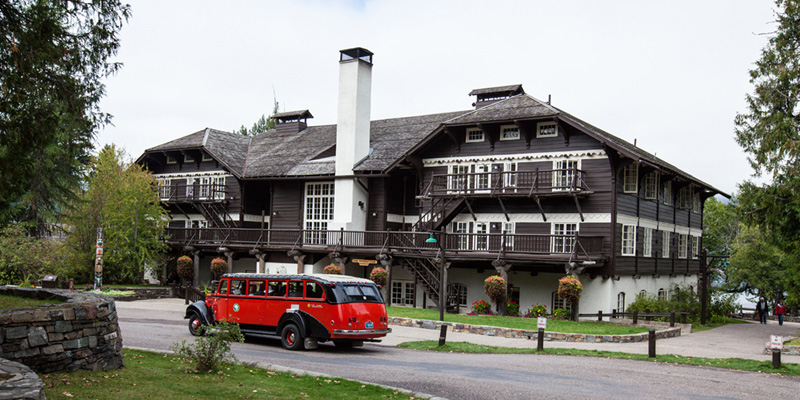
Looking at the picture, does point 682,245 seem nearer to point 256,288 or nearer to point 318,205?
point 318,205

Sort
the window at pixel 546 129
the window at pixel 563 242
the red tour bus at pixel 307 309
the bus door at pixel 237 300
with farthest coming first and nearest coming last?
1. the window at pixel 546 129
2. the window at pixel 563 242
3. the bus door at pixel 237 300
4. the red tour bus at pixel 307 309

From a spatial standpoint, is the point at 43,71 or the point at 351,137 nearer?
the point at 43,71

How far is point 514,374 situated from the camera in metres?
15.5

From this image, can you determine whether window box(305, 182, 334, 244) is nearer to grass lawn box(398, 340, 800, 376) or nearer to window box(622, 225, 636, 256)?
window box(622, 225, 636, 256)

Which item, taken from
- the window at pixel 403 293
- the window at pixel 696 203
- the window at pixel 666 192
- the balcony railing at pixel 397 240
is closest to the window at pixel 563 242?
the balcony railing at pixel 397 240

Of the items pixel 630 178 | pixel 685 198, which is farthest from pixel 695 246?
pixel 630 178

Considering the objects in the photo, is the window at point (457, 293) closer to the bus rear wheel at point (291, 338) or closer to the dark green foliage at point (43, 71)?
the bus rear wheel at point (291, 338)

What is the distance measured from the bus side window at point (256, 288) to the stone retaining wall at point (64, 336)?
25.2ft

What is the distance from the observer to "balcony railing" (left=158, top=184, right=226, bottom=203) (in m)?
45.2

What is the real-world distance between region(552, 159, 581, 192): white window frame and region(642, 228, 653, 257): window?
5498mm

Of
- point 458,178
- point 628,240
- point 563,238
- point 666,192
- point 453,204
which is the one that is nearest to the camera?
point 563,238

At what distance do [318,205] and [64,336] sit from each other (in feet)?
99.4

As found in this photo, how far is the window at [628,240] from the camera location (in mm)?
32781

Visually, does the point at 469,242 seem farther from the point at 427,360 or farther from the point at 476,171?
the point at 427,360
